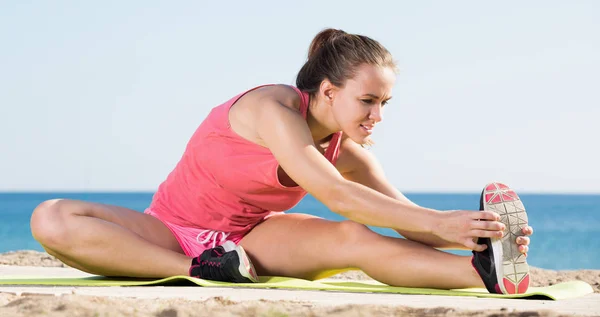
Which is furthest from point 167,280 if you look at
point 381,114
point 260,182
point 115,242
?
point 381,114

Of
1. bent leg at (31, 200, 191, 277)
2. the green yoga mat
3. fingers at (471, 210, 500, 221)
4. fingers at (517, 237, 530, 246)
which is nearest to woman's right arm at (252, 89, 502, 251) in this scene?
fingers at (471, 210, 500, 221)

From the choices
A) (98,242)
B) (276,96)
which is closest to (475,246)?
(276,96)

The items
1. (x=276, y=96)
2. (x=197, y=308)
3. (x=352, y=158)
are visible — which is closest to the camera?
(x=197, y=308)

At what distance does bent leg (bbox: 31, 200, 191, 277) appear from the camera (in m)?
3.37

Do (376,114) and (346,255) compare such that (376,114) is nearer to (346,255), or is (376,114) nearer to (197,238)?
(346,255)

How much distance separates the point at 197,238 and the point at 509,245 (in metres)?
1.46

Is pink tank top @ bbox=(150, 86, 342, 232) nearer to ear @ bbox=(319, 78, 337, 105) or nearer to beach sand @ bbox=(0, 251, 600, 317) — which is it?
ear @ bbox=(319, 78, 337, 105)

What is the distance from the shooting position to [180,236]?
363cm

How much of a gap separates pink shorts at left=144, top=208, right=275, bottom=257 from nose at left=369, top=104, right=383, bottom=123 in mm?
935

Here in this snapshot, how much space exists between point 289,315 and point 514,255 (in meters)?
1.07

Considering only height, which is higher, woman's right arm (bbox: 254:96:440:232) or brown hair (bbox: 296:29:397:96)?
brown hair (bbox: 296:29:397:96)

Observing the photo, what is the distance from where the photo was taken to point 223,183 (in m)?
3.50

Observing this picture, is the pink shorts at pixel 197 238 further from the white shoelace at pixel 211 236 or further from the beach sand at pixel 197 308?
the beach sand at pixel 197 308

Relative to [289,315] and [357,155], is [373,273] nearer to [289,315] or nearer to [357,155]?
[357,155]
